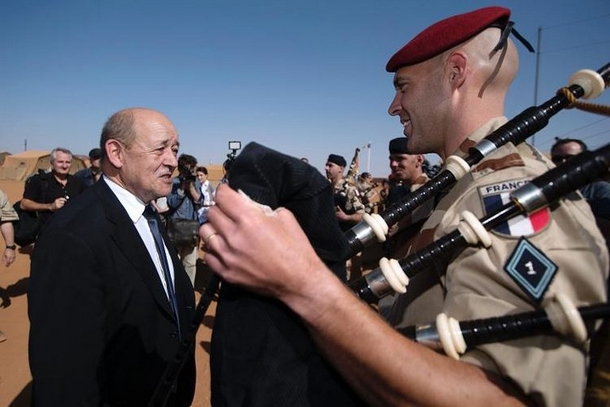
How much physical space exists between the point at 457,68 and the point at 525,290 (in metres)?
1.00

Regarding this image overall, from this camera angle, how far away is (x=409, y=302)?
1344 mm

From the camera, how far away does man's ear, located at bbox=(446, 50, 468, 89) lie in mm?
1489

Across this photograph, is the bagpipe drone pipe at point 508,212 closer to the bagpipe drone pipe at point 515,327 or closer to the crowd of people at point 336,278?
the crowd of people at point 336,278

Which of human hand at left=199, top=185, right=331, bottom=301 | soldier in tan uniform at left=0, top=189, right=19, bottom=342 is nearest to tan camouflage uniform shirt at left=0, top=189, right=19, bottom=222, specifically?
soldier in tan uniform at left=0, top=189, right=19, bottom=342

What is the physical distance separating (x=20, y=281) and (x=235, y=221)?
30.9ft

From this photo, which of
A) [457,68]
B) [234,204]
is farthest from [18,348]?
[457,68]

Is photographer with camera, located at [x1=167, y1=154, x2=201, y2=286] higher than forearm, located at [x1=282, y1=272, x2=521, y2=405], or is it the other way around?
forearm, located at [x1=282, y1=272, x2=521, y2=405]

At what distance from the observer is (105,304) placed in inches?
79.0

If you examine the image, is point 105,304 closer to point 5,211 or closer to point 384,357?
point 384,357

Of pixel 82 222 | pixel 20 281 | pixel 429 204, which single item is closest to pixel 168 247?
pixel 82 222

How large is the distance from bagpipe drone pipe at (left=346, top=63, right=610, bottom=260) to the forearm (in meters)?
0.32

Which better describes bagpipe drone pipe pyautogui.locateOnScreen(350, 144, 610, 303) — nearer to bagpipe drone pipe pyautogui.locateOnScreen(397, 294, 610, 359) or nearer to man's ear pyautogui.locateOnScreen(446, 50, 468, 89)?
bagpipe drone pipe pyautogui.locateOnScreen(397, 294, 610, 359)

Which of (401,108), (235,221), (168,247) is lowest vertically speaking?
(168,247)

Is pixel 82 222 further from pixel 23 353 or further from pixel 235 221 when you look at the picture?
pixel 23 353
